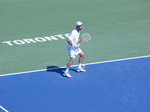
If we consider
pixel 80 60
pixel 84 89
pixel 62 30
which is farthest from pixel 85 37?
pixel 62 30

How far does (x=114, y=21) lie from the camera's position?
23.2 metres

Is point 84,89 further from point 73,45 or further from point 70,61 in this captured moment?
point 73,45

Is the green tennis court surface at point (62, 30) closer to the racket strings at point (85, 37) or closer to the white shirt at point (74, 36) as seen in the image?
the racket strings at point (85, 37)

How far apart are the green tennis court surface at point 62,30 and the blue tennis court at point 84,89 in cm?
83

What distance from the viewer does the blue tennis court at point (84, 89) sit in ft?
48.8

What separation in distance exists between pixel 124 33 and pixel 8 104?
8.80 m

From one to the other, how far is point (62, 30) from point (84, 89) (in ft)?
21.5

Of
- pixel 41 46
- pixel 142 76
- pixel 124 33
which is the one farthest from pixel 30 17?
pixel 142 76

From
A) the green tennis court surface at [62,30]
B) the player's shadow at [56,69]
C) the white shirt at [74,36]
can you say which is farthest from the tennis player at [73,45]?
the green tennis court surface at [62,30]

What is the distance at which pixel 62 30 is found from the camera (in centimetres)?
2197

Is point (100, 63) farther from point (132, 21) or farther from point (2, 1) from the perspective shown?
point (2, 1)

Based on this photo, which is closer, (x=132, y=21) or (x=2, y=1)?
(x=132, y=21)

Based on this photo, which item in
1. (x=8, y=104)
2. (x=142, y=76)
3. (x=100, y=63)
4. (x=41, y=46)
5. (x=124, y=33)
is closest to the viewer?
(x=8, y=104)

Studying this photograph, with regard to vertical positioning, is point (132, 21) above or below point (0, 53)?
above
